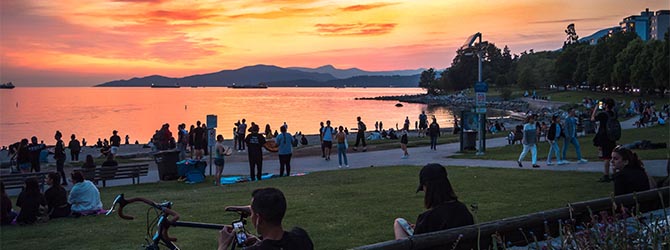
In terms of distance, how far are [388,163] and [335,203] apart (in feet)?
35.3

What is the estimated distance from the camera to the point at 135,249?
8.33 meters

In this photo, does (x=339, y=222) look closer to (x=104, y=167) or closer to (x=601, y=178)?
(x=601, y=178)

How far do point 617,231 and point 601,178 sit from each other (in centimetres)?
→ 1006

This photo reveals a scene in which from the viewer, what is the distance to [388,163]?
22.5 metres

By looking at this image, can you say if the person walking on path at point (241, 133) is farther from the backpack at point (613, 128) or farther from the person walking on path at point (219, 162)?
the backpack at point (613, 128)

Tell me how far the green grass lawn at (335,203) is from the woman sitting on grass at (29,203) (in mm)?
327

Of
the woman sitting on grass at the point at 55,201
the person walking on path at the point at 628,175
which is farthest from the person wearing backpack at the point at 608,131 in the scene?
the woman sitting on grass at the point at 55,201

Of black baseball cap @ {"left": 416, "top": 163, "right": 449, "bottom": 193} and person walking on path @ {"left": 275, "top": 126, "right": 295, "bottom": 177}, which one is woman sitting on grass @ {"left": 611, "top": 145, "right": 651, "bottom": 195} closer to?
black baseball cap @ {"left": 416, "top": 163, "right": 449, "bottom": 193}

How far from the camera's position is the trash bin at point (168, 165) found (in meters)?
18.8

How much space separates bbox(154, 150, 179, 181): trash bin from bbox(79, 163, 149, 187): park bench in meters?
0.49

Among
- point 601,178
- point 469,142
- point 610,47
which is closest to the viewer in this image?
point 601,178

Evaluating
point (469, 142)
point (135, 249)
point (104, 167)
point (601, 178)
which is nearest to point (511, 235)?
point (135, 249)

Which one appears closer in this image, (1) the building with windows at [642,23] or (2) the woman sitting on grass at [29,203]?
(2) the woman sitting on grass at [29,203]

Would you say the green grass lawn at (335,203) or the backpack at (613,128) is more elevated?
the backpack at (613,128)
